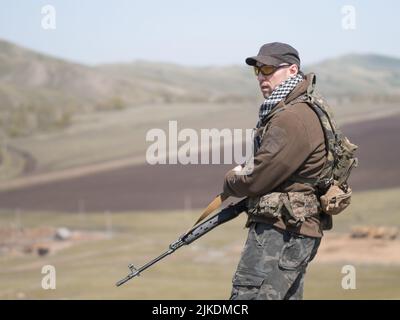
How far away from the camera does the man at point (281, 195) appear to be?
502 centimetres

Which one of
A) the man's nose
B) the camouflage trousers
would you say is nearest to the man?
the camouflage trousers

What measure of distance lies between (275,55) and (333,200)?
1.03 m

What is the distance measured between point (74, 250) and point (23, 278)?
9551 millimetres

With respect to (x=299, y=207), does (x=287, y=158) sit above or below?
above

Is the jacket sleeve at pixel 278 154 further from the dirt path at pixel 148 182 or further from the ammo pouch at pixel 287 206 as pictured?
the dirt path at pixel 148 182

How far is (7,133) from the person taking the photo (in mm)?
98312

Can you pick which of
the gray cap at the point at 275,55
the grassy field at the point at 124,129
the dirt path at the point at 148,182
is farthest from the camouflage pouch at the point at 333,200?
the grassy field at the point at 124,129

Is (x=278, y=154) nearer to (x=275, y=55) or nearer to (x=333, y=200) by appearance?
(x=333, y=200)

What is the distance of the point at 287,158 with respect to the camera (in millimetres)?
4988

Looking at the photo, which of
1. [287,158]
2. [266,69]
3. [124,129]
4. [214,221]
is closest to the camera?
[287,158]

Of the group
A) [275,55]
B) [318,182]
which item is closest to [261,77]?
[275,55]

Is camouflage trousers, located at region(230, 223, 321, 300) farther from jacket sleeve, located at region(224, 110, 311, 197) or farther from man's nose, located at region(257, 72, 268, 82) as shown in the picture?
man's nose, located at region(257, 72, 268, 82)

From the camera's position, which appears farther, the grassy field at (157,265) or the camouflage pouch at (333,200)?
the grassy field at (157,265)
